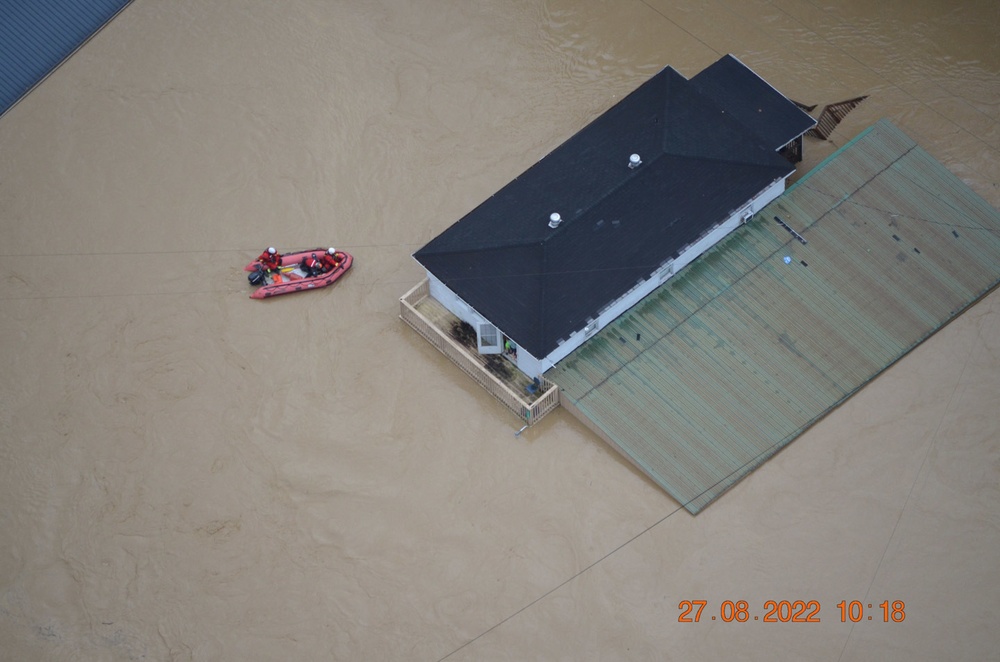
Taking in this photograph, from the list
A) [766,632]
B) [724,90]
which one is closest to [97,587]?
[766,632]

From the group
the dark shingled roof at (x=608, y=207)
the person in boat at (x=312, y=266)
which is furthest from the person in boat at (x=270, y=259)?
the dark shingled roof at (x=608, y=207)

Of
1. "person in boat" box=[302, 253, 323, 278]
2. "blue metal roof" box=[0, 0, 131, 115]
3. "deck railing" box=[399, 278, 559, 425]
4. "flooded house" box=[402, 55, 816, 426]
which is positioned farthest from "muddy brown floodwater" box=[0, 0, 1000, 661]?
"flooded house" box=[402, 55, 816, 426]

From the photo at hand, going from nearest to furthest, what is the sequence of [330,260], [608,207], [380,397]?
1. [380,397]
2. [608,207]
3. [330,260]

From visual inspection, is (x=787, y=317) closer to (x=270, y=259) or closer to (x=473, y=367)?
(x=473, y=367)

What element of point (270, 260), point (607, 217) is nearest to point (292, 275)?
point (270, 260)

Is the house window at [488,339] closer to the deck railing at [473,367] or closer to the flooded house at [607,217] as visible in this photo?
the flooded house at [607,217]

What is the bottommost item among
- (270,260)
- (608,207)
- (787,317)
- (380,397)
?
(787,317)

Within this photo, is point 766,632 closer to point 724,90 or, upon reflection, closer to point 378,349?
point 378,349
